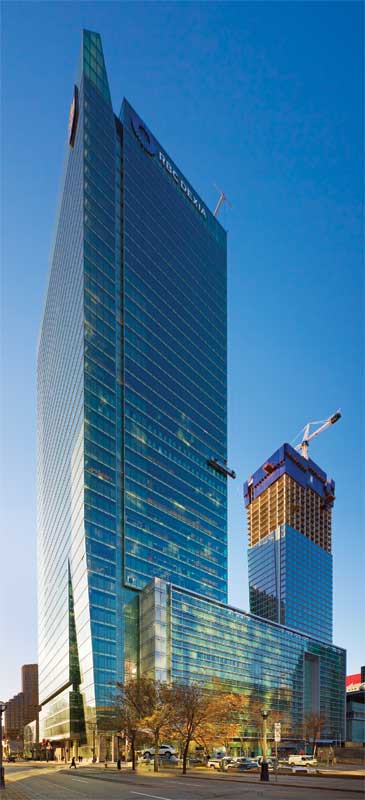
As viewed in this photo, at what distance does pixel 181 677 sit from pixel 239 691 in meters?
30.6

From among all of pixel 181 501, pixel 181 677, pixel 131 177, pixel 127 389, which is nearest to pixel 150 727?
pixel 181 677

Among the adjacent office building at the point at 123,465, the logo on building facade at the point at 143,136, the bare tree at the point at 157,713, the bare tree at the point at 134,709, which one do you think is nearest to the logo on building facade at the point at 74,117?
the adjacent office building at the point at 123,465

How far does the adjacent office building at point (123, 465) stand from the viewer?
138250 mm

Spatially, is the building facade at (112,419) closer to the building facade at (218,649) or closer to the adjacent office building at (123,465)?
the adjacent office building at (123,465)

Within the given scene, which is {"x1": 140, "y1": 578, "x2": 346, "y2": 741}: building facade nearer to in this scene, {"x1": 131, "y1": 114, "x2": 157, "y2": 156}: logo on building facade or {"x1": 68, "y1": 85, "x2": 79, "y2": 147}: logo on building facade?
{"x1": 68, "y1": 85, "x2": 79, "y2": 147}: logo on building facade

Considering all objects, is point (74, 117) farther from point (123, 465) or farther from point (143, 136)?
point (123, 465)

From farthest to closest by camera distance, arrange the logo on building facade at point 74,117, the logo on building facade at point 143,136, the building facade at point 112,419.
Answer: the logo on building facade at point 143,136, the logo on building facade at point 74,117, the building facade at point 112,419

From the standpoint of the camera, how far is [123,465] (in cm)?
15200

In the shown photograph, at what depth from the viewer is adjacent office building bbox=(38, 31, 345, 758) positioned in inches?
5443

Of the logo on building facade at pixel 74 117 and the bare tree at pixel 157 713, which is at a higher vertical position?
the logo on building facade at pixel 74 117

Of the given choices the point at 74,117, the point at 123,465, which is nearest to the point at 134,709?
the point at 123,465

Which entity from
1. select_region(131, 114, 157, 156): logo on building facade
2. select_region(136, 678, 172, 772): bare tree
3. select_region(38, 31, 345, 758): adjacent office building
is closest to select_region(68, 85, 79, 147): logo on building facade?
select_region(38, 31, 345, 758): adjacent office building

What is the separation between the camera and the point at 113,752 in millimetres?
122312

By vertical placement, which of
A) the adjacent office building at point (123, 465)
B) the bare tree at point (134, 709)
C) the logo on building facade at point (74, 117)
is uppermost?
the logo on building facade at point (74, 117)
